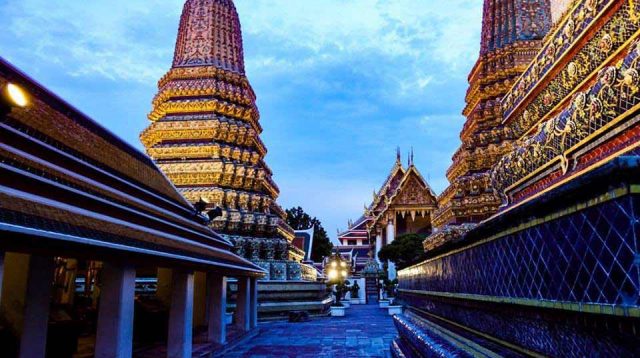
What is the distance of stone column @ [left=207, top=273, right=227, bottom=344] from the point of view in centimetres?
846

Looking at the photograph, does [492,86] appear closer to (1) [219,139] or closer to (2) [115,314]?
(1) [219,139]

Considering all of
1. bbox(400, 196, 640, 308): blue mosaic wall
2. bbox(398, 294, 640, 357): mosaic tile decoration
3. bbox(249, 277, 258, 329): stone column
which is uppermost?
bbox(400, 196, 640, 308): blue mosaic wall

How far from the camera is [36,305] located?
15.1 feet

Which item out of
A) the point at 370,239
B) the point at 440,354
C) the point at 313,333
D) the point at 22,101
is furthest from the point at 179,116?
the point at 370,239

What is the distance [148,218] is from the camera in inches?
228

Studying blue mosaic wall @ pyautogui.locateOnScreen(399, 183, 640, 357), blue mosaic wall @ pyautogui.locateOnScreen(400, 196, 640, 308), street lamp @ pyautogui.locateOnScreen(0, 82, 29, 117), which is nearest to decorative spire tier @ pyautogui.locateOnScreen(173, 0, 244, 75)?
street lamp @ pyautogui.locateOnScreen(0, 82, 29, 117)

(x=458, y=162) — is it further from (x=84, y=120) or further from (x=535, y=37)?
(x=84, y=120)

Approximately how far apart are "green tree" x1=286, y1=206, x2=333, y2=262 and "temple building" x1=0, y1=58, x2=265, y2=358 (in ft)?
118

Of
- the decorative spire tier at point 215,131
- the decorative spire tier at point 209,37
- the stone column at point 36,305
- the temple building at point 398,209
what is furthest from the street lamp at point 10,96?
the temple building at point 398,209

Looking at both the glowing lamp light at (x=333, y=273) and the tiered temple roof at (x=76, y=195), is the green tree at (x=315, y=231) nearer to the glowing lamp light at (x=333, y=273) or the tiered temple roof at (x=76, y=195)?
the glowing lamp light at (x=333, y=273)

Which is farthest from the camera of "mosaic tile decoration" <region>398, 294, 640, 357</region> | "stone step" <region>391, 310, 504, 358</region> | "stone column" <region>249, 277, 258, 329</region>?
"stone column" <region>249, 277, 258, 329</region>

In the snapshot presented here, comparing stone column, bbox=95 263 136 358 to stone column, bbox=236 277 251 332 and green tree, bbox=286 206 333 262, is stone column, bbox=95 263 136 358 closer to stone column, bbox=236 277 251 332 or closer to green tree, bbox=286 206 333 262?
stone column, bbox=236 277 251 332

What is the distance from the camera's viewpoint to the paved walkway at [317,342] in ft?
27.1

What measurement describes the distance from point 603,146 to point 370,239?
41761 mm
